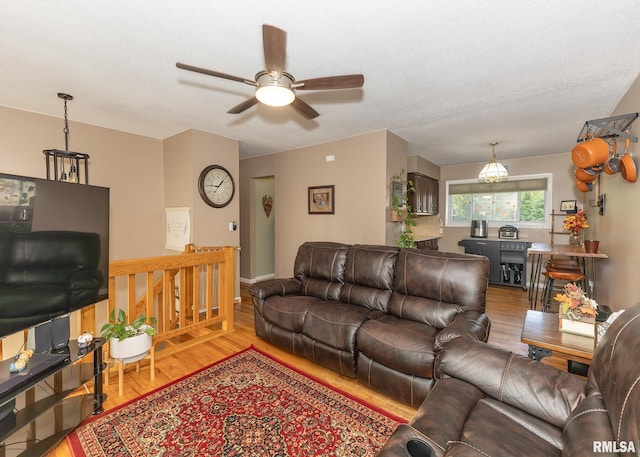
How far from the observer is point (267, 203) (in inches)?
235

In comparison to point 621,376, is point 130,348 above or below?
below

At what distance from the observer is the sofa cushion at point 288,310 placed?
258cm

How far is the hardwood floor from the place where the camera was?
2100 millimetres

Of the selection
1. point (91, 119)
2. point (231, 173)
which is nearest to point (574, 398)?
point (231, 173)

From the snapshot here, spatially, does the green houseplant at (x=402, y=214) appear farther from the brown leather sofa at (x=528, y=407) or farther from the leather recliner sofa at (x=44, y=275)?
the leather recliner sofa at (x=44, y=275)

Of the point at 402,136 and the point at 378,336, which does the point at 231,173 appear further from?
the point at 378,336

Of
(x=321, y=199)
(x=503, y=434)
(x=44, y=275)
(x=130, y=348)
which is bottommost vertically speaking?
(x=130, y=348)

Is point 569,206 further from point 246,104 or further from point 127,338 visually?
point 127,338

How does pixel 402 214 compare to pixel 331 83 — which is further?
pixel 402 214

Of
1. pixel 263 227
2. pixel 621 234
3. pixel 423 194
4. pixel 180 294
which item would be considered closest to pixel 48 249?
pixel 180 294

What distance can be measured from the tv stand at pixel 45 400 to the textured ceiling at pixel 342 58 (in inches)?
80.8

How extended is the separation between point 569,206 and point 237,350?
6.02m

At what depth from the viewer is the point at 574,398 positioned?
1.20m

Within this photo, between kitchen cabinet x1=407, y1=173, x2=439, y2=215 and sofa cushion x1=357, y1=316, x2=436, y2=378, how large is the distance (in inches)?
130
